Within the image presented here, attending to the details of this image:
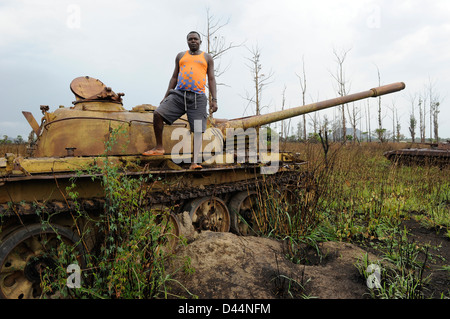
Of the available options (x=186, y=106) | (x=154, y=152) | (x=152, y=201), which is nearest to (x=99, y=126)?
(x=154, y=152)

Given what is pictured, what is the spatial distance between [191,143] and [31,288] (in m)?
2.62

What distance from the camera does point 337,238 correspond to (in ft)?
14.6

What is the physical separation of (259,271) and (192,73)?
107 inches

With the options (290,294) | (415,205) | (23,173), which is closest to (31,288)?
(23,173)

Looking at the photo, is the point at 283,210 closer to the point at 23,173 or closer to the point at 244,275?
the point at 244,275

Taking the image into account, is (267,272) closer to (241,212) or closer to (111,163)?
(111,163)

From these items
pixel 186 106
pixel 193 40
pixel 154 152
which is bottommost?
pixel 154 152

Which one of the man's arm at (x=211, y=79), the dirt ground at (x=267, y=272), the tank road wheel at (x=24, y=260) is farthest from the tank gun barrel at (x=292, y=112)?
the tank road wheel at (x=24, y=260)

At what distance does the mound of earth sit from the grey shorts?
1.63m

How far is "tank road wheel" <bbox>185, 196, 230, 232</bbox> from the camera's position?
4530 mm

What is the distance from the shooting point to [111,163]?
301 cm
